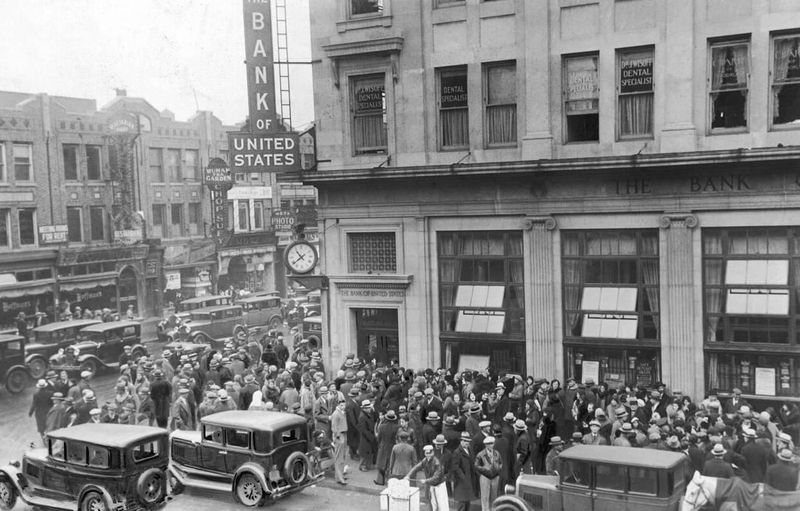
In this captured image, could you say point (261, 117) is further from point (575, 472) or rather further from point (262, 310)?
point (575, 472)

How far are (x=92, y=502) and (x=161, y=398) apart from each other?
625cm

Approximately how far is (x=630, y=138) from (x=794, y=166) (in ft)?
13.7

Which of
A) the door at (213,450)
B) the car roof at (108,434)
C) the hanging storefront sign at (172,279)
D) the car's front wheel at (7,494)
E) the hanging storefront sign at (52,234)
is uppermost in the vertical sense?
the hanging storefront sign at (52,234)

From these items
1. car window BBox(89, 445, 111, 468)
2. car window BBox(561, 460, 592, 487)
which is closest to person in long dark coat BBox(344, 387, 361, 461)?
car window BBox(89, 445, 111, 468)

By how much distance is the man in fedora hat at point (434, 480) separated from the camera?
14461mm

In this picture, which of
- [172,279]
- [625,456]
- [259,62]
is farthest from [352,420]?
[172,279]

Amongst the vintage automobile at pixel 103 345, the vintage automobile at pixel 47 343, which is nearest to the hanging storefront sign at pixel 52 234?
the vintage automobile at pixel 47 343

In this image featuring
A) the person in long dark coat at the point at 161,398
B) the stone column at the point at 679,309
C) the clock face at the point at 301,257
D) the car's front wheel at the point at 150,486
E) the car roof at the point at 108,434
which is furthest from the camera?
the clock face at the point at 301,257

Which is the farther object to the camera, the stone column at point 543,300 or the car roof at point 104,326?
the car roof at point 104,326

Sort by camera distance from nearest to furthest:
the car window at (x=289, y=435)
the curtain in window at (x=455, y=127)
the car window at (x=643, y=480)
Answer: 1. the car window at (x=643, y=480)
2. the car window at (x=289, y=435)
3. the curtain in window at (x=455, y=127)

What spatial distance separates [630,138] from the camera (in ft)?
69.1

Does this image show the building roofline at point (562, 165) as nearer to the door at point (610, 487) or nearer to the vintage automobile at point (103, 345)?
the door at point (610, 487)

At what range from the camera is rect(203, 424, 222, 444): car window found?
16.2 metres

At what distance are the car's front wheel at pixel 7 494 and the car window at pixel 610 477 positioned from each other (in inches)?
480
